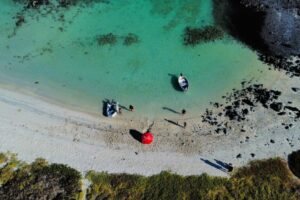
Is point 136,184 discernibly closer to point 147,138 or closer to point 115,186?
point 115,186

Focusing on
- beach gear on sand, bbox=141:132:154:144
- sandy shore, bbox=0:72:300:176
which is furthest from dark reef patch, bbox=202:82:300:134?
beach gear on sand, bbox=141:132:154:144

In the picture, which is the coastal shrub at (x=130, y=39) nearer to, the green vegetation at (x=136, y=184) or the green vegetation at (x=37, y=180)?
the green vegetation at (x=136, y=184)

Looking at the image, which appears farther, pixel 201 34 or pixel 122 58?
pixel 201 34

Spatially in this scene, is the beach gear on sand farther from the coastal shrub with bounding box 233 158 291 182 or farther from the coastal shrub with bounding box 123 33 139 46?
the coastal shrub with bounding box 123 33 139 46

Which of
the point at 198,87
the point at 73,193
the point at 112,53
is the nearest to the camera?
the point at 73,193

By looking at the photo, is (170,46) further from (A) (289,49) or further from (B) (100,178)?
(B) (100,178)

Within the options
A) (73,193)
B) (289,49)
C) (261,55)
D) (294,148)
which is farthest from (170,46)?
(73,193)

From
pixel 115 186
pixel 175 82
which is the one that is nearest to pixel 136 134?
pixel 115 186

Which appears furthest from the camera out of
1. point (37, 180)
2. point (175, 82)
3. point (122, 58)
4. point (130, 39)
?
point (130, 39)
